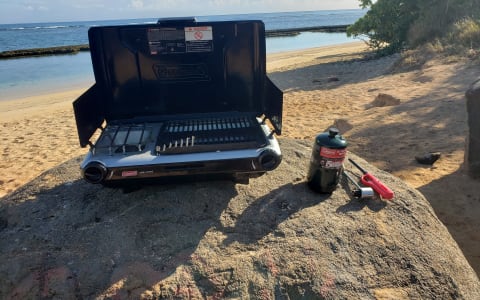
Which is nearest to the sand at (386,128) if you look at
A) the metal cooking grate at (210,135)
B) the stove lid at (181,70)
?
the metal cooking grate at (210,135)

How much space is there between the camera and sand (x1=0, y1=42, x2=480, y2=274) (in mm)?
4441

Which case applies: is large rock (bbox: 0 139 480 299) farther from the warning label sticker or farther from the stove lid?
the warning label sticker

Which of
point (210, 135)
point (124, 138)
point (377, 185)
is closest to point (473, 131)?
point (377, 185)

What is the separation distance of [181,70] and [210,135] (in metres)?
0.80

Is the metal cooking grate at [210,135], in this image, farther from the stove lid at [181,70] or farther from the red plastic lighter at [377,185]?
the red plastic lighter at [377,185]

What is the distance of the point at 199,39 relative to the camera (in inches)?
123

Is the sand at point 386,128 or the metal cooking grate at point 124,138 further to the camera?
the sand at point 386,128

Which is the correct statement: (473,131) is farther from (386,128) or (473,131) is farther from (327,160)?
(327,160)

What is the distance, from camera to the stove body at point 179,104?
2539mm

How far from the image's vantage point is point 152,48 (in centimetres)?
309

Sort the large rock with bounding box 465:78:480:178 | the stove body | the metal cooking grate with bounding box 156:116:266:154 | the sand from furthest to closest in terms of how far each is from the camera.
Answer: the sand, the large rock with bounding box 465:78:480:178, the metal cooking grate with bounding box 156:116:266:154, the stove body

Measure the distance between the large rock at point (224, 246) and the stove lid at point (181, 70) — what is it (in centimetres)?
82

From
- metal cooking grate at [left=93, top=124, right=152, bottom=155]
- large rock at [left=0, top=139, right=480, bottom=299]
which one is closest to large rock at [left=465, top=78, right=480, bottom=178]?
large rock at [left=0, top=139, right=480, bottom=299]

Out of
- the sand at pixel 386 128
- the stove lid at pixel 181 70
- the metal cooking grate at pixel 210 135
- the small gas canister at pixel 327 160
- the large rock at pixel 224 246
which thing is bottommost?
the sand at pixel 386 128
